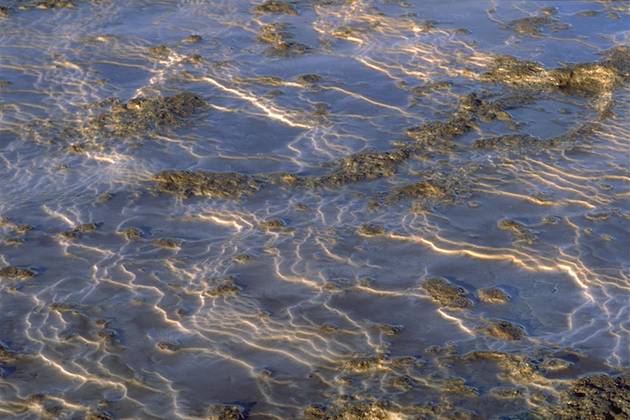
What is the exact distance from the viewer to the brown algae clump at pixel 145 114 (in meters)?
6.75

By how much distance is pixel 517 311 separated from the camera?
494 centimetres

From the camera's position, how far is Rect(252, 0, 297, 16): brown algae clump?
29.1 feet

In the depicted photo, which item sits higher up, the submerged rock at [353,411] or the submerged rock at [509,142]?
the submerged rock at [353,411]

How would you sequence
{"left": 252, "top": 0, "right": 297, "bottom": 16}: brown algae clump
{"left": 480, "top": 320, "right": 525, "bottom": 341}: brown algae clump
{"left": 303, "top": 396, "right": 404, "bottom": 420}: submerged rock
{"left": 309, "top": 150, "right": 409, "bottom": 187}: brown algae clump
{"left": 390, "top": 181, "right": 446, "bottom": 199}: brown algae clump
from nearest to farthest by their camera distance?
{"left": 303, "top": 396, "right": 404, "bottom": 420}: submerged rock → {"left": 480, "top": 320, "right": 525, "bottom": 341}: brown algae clump → {"left": 390, "top": 181, "right": 446, "bottom": 199}: brown algae clump → {"left": 309, "top": 150, "right": 409, "bottom": 187}: brown algae clump → {"left": 252, "top": 0, "right": 297, "bottom": 16}: brown algae clump

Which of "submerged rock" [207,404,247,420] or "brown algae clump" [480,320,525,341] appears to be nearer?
"submerged rock" [207,404,247,420]

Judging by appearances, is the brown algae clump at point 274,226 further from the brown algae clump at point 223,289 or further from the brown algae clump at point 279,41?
the brown algae clump at point 279,41

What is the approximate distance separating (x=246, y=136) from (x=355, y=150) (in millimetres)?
707

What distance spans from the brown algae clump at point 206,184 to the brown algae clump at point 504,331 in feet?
5.79

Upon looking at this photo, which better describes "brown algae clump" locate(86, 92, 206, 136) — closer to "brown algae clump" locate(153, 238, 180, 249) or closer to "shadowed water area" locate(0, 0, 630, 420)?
"shadowed water area" locate(0, 0, 630, 420)

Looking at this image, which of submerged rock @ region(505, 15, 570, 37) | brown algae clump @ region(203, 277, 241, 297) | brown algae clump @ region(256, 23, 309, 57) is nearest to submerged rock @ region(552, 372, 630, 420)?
brown algae clump @ region(203, 277, 241, 297)

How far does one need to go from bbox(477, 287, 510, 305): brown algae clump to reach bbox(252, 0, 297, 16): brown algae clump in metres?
4.35

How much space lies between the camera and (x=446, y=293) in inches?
199

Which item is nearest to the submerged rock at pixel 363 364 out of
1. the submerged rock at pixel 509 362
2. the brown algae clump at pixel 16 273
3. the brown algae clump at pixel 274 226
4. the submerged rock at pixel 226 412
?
the submerged rock at pixel 509 362

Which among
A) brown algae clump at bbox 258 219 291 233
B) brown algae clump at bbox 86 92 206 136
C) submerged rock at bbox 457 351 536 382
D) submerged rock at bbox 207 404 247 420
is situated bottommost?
brown algae clump at bbox 86 92 206 136
